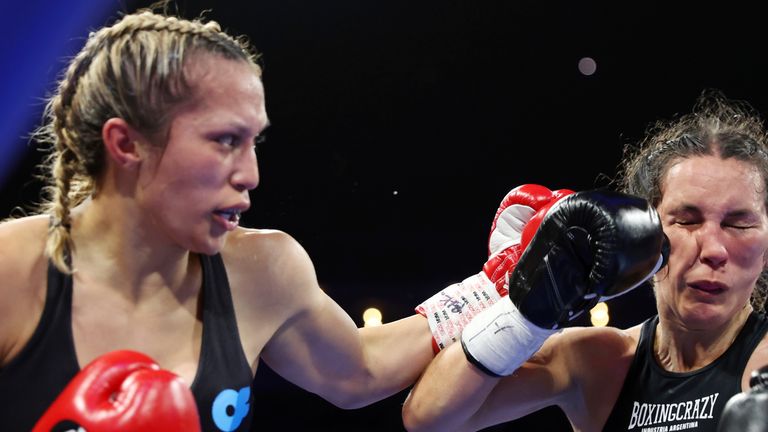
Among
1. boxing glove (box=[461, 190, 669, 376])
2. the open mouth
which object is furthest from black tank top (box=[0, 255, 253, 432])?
boxing glove (box=[461, 190, 669, 376])

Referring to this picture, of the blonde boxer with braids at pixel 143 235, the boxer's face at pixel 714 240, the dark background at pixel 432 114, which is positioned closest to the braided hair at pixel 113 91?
the blonde boxer with braids at pixel 143 235

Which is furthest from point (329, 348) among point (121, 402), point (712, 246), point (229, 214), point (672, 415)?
point (712, 246)

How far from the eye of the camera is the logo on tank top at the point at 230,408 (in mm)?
1741

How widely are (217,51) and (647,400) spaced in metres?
1.33

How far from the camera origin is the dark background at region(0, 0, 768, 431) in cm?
583

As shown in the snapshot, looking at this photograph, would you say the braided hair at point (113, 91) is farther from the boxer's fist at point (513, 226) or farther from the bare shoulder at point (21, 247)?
the boxer's fist at point (513, 226)

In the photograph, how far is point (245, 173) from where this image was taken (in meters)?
1.66

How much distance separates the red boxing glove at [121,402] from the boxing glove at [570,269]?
809mm

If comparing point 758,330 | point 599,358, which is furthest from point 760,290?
point 599,358

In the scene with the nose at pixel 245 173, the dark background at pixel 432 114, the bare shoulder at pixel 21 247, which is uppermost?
the nose at pixel 245 173

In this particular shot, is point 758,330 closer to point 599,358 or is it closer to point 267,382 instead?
point 599,358

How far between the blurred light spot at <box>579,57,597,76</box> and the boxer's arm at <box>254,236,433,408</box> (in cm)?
439

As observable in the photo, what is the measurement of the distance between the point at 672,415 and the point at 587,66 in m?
4.49

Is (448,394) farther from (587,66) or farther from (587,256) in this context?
(587,66)
